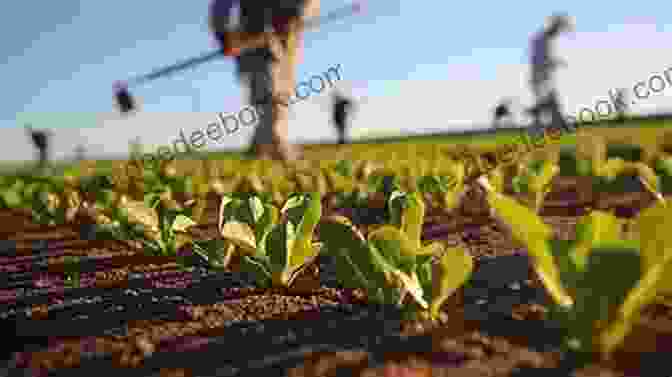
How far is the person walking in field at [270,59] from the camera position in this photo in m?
10.8

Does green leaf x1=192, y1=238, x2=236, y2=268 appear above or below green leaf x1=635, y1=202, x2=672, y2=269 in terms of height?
below

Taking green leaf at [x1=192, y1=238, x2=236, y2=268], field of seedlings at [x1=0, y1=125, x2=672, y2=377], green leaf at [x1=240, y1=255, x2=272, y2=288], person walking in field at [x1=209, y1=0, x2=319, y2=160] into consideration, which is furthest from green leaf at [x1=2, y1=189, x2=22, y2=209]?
person walking in field at [x1=209, y1=0, x2=319, y2=160]

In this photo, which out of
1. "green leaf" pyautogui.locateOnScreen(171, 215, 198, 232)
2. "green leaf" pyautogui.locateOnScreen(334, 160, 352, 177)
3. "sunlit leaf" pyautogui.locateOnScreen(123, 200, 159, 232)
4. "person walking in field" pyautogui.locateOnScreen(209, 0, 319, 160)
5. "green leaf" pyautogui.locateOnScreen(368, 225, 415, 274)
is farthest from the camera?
"person walking in field" pyautogui.locateOnScreen(209, 0, 319, 160)

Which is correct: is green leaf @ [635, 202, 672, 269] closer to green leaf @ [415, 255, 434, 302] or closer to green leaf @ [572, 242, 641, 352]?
green leaf @ [572, 242, 641, 352]

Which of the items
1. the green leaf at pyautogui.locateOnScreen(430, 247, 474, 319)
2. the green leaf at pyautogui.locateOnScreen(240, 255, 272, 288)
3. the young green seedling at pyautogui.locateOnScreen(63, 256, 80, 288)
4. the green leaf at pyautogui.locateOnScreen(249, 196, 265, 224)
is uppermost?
the green leaf at pyautogui.locateOnScreen(249, 196, 265, 224)

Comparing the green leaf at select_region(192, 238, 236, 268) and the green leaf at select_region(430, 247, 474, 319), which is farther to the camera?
the green leaf at select_region(192, 238, 236, 268)

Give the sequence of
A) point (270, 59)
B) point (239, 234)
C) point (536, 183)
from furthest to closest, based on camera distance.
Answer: point (270, 59), point (536, 183), point (239, 234)

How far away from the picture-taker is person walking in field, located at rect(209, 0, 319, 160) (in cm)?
1076

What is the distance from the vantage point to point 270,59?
422 inches

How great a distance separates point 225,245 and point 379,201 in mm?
1829

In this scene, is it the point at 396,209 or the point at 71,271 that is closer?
the point at 396,209

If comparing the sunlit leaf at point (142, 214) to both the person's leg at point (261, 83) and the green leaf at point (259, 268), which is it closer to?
the green leaf at point (259, 268)

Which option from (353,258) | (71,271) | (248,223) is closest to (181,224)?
(248,223)

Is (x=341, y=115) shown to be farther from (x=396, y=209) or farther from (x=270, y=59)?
(x=396, y=209)
